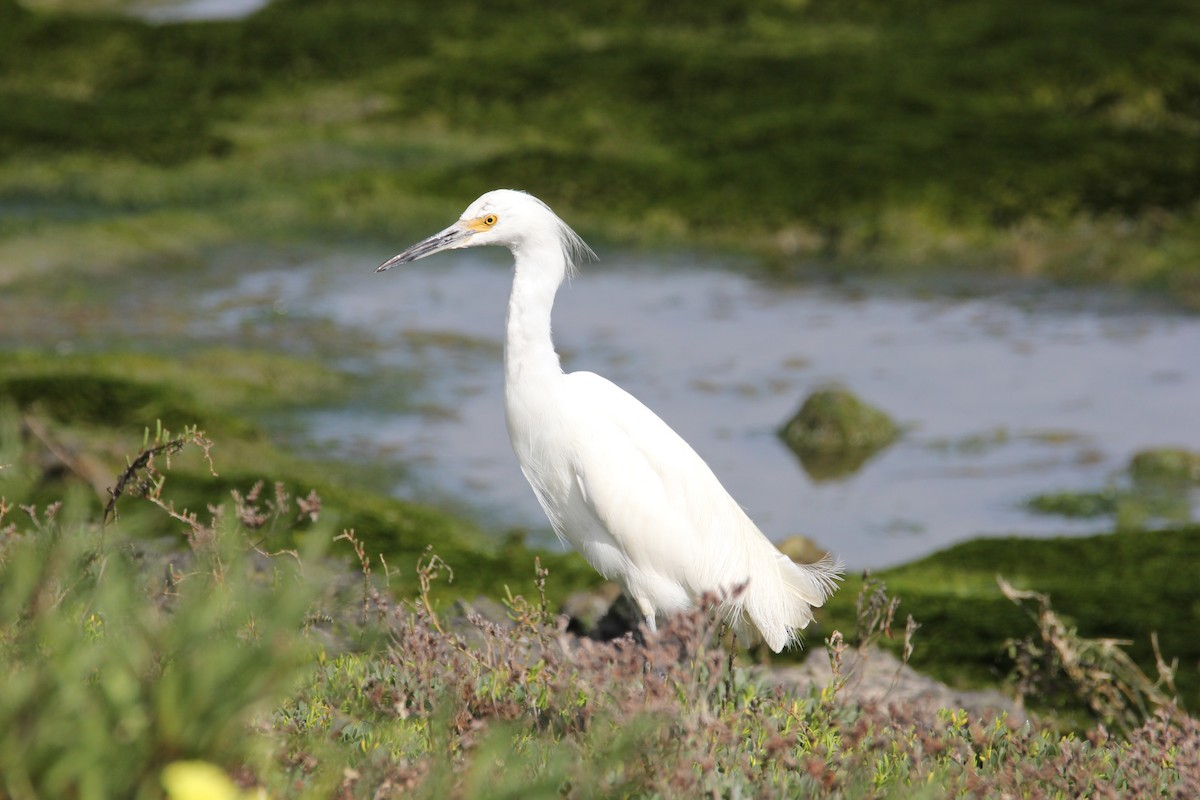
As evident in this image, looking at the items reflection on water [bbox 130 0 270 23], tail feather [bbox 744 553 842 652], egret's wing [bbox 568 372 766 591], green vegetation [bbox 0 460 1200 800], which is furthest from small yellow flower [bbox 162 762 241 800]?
reflection on water [bbox 130 0 270 23]

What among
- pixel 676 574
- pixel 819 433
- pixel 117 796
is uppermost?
pixel 117 796

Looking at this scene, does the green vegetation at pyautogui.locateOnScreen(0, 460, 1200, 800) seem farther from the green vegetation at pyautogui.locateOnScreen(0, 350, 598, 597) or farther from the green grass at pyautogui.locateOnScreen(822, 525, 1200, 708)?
the green grass at pyautogui.locateOnScreen(822, 525, 1200, 708)

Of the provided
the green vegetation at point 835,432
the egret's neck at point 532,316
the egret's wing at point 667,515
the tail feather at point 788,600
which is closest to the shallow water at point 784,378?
the green vegetation at point 835,432

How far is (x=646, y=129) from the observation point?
26250 millimetres

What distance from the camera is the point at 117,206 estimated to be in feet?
75.0

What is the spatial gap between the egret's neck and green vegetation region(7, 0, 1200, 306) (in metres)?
13.6

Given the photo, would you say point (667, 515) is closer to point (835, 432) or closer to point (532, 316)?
point (532, 316)

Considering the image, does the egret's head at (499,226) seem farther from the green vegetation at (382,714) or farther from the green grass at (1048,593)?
the green grass at (1048,593)

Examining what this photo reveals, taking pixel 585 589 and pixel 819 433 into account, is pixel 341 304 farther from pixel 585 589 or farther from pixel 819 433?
pixel 585 589

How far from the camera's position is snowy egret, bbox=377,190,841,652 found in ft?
21.5

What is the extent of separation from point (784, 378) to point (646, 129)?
11.6 m

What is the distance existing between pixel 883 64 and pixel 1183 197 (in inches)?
339

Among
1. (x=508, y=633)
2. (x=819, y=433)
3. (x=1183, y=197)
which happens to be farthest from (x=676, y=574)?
(x=1183, y=197)

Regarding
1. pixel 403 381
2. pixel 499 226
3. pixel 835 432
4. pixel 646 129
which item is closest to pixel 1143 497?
pixel 835 432
